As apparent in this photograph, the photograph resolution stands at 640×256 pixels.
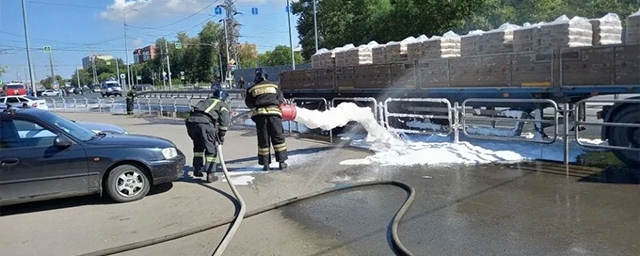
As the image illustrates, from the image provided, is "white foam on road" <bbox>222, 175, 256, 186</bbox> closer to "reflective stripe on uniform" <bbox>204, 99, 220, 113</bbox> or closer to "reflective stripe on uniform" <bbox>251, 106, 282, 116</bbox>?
"reflective stripe on uniform" <bbox>251, 106, 282, 116</bbox>

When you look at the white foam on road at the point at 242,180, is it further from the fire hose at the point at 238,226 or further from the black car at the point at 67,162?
the black car at the point at 67,162

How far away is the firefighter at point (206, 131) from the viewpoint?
26.5 ft

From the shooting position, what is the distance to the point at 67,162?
→ 21.8 feet

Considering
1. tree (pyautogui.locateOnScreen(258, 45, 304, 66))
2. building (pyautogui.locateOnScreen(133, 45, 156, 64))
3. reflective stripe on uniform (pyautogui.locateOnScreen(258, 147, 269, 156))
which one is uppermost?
building (pyautogui.locateOnScreen(133, 45, 156, 64))

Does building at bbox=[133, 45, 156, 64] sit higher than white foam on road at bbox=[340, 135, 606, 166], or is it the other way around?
building at bbox=[133, 45, 156, 64]

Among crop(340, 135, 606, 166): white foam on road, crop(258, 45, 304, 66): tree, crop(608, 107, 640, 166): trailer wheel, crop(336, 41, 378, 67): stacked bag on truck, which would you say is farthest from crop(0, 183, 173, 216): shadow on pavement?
crop(258, 45, 304, 66): tree

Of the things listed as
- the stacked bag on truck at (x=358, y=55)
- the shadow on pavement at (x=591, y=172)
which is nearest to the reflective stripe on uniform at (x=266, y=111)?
the shadow on pavement at (x=591, y=172)

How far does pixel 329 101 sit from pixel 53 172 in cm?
921

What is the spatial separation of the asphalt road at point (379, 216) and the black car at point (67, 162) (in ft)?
0.93

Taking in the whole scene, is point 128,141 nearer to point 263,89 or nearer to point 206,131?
point 206,131

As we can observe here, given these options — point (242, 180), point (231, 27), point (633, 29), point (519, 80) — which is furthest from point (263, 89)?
point (231, 27)

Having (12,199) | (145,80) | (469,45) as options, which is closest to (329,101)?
(469,45)

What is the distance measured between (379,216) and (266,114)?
10.9 ft

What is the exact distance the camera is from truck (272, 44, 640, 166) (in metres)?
7.78
